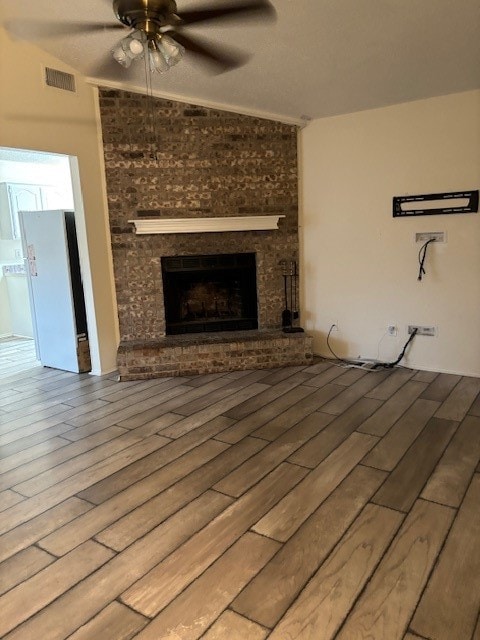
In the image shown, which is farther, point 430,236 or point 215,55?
point 430,236

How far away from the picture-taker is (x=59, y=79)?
3805 mm

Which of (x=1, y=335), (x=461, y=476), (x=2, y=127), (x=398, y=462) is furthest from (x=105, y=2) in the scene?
(x=1, y=335)

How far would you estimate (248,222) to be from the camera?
448cm

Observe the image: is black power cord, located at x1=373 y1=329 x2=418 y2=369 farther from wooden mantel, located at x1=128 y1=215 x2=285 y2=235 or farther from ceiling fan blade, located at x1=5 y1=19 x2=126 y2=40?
ceiling fan blade, located at x1=5 y1=19 x2=126 y2=40

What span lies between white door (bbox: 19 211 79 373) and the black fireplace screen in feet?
3.20

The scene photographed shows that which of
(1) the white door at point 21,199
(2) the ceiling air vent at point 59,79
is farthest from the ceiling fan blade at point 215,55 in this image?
(1) the white door at point 21,199

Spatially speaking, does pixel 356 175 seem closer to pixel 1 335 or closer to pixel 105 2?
pixel 105 2

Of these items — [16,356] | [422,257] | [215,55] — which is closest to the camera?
[215,55]

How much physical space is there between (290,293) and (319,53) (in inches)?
91.2

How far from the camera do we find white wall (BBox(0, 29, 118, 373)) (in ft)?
11.5

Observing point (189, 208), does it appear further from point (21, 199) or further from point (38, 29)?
point (21, 199)

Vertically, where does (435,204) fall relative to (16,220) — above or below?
below

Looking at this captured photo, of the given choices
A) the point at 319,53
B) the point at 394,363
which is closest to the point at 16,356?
the point at 394,363

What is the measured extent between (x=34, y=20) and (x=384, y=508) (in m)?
3.87
